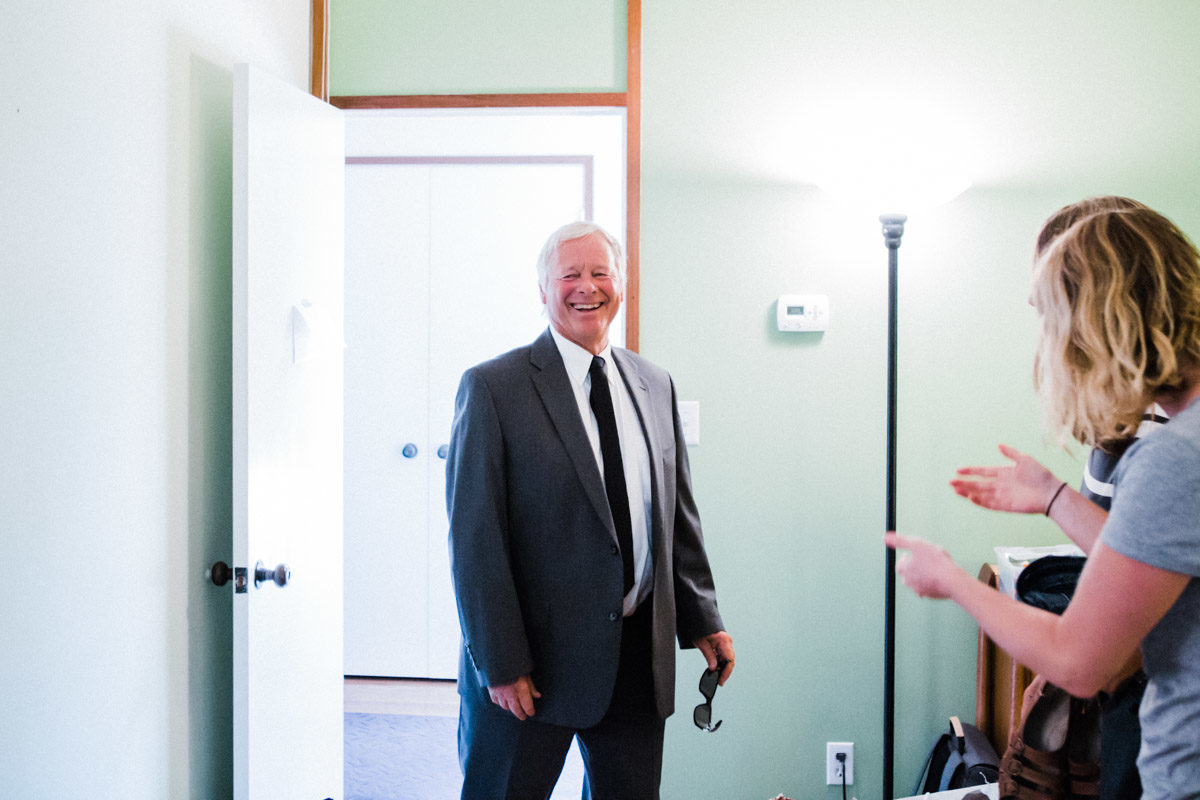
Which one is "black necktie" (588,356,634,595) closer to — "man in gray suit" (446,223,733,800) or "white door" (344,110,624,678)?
"man in gray suit" (446,223,733,800)

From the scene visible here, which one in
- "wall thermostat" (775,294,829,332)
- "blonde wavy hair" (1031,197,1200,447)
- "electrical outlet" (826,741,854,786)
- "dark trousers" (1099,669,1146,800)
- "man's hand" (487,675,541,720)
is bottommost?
"electrical outlet" (826,741,854,786)

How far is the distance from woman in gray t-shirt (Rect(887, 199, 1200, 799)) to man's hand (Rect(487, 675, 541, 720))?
0.78 metres

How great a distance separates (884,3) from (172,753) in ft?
8.01

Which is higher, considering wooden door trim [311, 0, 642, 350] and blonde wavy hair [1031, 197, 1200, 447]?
wooden door trim [311, 0, 642, 350]

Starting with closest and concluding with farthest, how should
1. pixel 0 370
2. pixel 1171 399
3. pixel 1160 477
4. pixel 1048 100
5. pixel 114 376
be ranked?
1. pixel 1160 477
2. pixel 1171 399
3. pixel 0 370
4. pixel 114 376
5. pixel 1048 100

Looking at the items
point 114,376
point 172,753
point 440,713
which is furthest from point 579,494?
point 440,713

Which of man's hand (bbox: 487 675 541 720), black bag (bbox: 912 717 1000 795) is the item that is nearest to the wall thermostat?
black bag (bbox: 912 717 1000 795)

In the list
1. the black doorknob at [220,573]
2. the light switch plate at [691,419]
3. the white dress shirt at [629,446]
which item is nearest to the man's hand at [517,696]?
the white dress shirt at [629,446]

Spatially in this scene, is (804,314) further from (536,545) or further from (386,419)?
(386,419)

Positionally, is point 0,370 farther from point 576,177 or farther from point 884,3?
point 576,177

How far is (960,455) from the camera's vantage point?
223 centimetres

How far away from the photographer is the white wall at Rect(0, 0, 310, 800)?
4.20ft

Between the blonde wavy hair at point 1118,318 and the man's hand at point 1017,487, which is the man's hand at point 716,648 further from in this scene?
the blonde wavy hair at point 1118,318

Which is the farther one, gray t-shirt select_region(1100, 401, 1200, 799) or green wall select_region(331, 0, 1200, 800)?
Result: green wall select_region(331, 0, 1200, 800)
